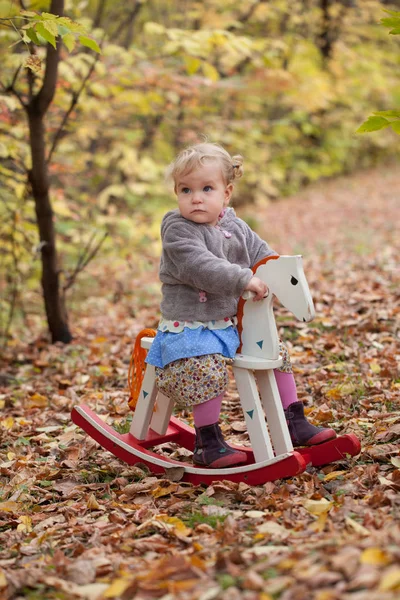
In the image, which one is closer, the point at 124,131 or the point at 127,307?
the point at 127,307

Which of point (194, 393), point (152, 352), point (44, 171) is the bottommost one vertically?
point (194, 393)

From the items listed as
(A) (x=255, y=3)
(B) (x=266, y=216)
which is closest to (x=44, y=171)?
(A) (x=255, y=3)

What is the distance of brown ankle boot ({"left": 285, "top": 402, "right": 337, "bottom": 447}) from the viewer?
298 centimetres

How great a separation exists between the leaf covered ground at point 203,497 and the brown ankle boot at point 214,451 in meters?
0.11

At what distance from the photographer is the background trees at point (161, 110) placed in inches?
230

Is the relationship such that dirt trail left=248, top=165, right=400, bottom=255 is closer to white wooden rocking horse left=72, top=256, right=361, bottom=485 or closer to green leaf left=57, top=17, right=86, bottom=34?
white wooden rocking horse left=72, top=256, right=361, bottom=485

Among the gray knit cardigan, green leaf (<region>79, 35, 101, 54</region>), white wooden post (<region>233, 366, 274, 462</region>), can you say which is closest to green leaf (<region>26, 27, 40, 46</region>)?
green leaf (<region>79, 35, 101, 54</region>)

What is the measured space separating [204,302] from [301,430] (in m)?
0.73

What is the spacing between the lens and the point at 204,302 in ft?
9.70

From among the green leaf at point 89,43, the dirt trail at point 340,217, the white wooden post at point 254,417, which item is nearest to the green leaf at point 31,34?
the green leaf at point 89,43

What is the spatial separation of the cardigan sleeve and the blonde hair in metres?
0.24

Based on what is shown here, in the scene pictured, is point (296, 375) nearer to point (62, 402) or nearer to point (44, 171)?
point (62, 402)

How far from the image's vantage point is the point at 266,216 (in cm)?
1427

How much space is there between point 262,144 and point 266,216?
2376 mm
